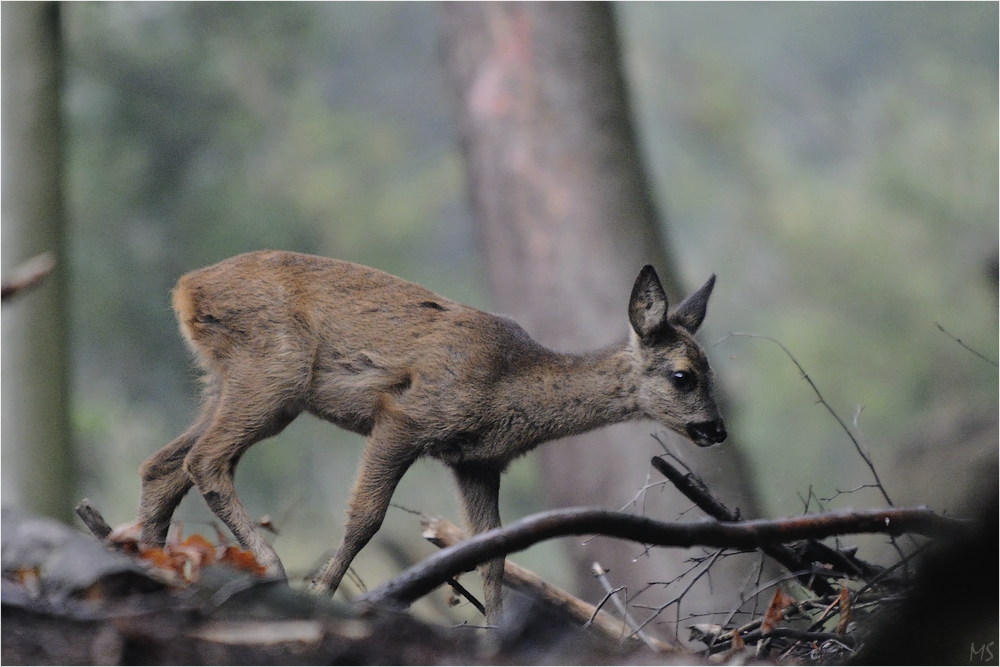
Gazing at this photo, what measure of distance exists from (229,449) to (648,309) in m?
2.24

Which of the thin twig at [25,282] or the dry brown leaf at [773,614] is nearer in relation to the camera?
the thin twig at [25,282]

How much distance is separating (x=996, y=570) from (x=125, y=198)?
564 inches

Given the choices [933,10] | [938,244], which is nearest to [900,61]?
[933,10]

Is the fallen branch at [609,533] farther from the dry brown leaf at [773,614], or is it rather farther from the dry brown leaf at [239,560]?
the dry brown leaf at [239,560]

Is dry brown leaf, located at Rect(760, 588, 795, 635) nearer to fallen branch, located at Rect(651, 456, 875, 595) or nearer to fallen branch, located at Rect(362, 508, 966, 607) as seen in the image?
fallen branch, located at Rect(651, 456, 875, 595)

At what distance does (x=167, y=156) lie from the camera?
15422mm

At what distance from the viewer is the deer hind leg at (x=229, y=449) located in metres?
5.23

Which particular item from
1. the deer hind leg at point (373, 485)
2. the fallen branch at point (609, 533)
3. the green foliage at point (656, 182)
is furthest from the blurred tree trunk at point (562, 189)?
the fallen branch at point (609, 533)

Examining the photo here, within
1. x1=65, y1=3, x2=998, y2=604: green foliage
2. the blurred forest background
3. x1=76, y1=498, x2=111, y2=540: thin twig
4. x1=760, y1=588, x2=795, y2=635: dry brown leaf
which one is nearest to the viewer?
x1=760, y1=588, x2=795, y2=635: dry brown leaf

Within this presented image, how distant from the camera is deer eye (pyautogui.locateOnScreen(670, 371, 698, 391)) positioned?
219 inches

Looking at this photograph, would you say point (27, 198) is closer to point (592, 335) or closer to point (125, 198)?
point (592, 335)

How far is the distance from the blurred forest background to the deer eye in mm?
1393

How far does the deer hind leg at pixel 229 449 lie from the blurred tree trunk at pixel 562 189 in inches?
187

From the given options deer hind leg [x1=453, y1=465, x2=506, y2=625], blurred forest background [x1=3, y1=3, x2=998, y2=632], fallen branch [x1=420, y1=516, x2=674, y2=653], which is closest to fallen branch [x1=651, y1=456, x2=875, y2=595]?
fallen branch [x1=420, y1=516, x2=674, y2=653]
